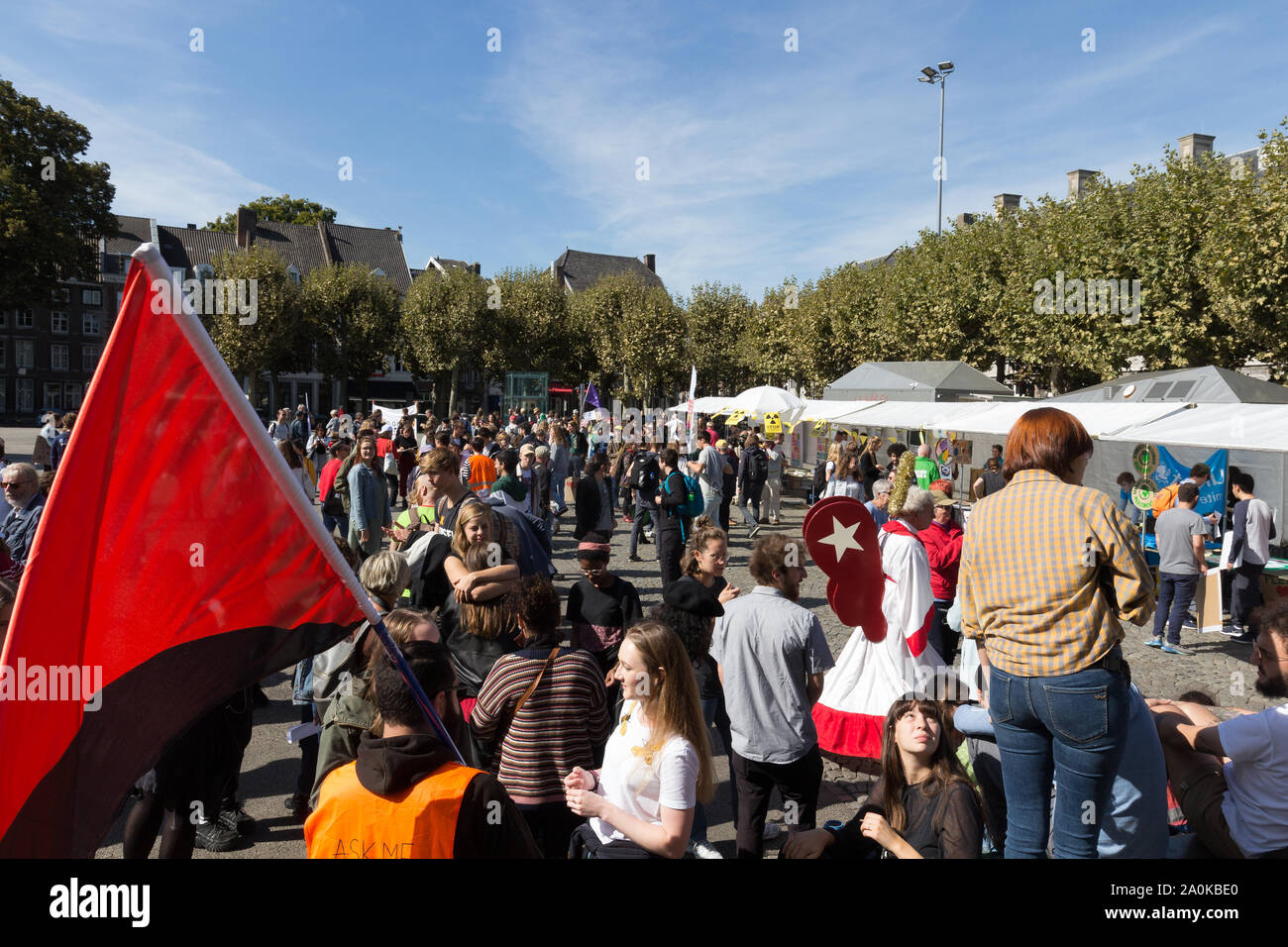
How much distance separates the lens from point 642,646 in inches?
119

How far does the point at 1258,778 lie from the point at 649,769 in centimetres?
207

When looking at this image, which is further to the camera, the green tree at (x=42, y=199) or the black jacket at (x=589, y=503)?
the green tree at (x=42, y=199)

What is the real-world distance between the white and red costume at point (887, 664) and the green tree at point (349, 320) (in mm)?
45055

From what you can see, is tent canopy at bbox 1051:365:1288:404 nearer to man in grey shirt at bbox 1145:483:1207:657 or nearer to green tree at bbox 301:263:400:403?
man in grey shirt at bbox 1145:483:1207:657

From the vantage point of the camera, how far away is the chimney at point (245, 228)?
55.9 m

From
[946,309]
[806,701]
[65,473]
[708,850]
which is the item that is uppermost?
[946,309]

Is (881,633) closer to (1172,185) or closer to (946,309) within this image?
(1172,185)

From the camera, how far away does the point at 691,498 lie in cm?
1063

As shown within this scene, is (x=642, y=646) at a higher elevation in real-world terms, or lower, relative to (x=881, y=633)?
higher

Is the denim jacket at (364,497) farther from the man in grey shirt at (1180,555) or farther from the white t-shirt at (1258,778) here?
the man in grey shirt at (1180,555)

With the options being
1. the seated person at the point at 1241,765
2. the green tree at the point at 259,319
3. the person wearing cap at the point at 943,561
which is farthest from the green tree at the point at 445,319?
the seated person at the point at 1241,765

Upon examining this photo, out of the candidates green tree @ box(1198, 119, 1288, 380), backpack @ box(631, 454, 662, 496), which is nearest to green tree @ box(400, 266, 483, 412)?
green tree @ box(1198, 119, 1288, 380)
